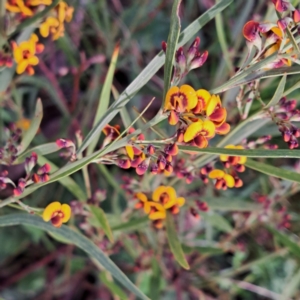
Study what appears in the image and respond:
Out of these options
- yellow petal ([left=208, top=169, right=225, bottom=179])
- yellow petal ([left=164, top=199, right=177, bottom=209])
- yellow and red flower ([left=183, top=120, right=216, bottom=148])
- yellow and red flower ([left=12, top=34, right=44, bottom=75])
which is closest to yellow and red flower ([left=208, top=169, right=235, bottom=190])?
yellow petal ([left=208, top=169, right=225, bottom=179])

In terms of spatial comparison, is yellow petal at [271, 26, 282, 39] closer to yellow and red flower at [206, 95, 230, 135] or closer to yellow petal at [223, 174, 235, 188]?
yellow and red flower at [206, 95, 230, 135]

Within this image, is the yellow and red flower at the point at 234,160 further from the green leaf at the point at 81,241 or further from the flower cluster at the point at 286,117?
the green leaf at the point at 81,241

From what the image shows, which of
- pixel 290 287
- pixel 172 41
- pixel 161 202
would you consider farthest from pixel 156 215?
pixel 290 287

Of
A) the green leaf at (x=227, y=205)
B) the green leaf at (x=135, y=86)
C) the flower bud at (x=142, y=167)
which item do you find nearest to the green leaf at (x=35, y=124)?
the green leaf at (x=135, y=86)

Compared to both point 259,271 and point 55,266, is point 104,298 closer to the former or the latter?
point 55,266

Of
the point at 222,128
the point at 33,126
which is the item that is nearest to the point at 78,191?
the point at 33,126

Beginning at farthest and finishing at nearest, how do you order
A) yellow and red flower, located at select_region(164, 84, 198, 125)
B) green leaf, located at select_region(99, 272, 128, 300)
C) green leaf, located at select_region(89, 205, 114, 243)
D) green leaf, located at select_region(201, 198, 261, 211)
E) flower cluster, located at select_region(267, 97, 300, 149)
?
green leaf, located at select_region(201, 198, 261, 211), green leaf, located at select_region(99, 272, 128, 300), green leaf, located at select_region(89, 205, 114, 243), flower cluster, located at select_region(267, 97, 300, 149), yellow and red flower, located at select_region(164, 84, 198, 125)

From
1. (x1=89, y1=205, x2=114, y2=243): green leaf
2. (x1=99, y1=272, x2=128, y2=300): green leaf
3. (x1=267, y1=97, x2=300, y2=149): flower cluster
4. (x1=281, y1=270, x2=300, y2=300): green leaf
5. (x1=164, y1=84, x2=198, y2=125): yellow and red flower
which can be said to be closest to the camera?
(x1=164, y1=84, x2=198, y2=125): yellow and red flower

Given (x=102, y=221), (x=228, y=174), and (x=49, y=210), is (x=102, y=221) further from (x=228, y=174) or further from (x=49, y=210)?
(x=228, y=174)
